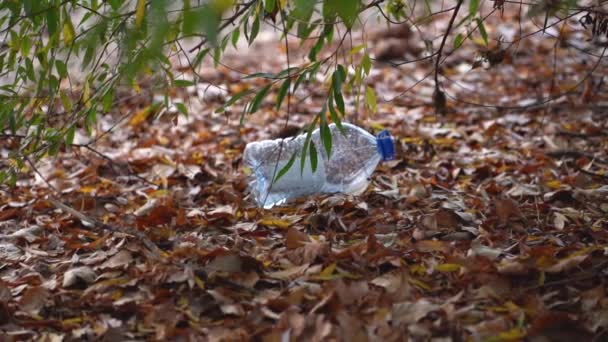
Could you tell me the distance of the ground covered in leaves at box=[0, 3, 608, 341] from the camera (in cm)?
158

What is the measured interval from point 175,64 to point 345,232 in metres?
4.04

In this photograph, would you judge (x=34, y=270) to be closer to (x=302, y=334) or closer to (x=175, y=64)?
(x=302, y=334)

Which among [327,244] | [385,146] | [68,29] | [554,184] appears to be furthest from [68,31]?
[554,184]

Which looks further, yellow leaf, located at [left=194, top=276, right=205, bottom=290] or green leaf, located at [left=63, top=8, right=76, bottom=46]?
green leaf, located at [left=63, top=8, right=76, bottom=46]

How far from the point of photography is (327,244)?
1.87 metres

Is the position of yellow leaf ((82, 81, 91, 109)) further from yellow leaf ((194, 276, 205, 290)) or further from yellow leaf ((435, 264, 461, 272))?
yellow leaf ((435, 264, 461, 272))

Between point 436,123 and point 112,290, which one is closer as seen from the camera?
point 112,290

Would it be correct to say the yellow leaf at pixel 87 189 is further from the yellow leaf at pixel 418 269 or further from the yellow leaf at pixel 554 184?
the yellow leaf at pixel 554 184

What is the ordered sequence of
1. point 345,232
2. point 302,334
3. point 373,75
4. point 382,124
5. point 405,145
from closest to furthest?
point 302,334
point 345,232
point 405,145
point 382,124
point 373,75

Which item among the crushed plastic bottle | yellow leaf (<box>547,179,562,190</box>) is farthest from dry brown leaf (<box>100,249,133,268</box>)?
yellow leaf (<box>547,179,562,190</box>)

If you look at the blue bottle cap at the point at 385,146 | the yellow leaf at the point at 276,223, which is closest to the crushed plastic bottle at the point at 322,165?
the blue bottle cap at the point at 385,146

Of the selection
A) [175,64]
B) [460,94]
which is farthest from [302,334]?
[175,64]

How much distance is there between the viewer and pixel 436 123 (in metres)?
3.62

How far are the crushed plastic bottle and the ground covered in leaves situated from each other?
0.28 ft
